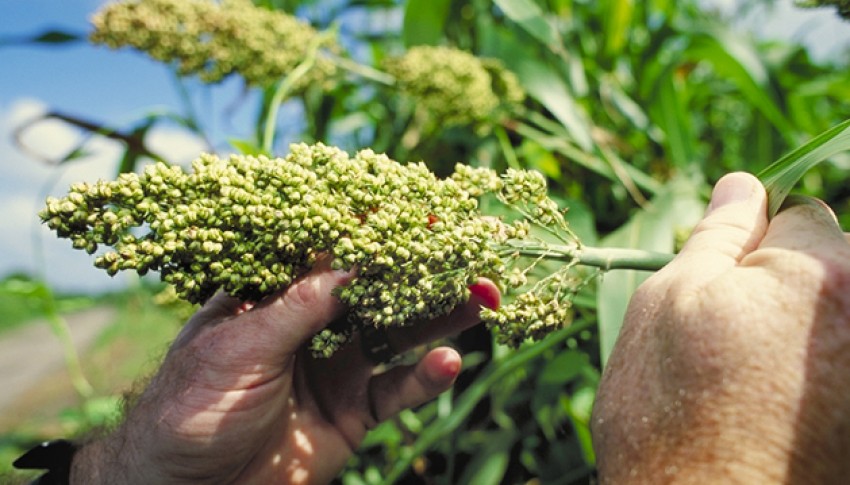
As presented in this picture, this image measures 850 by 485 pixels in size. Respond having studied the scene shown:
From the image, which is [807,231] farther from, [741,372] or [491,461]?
[491,461]

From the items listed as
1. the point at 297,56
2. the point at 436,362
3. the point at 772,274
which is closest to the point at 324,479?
the point at 436,362

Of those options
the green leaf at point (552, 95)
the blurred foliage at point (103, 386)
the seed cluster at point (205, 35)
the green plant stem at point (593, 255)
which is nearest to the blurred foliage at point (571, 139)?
the green leaf at point (552, 95)

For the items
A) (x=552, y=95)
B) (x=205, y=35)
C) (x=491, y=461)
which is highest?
(x=205, y=35)

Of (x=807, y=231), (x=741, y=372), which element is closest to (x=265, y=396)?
(x=741, y=372)

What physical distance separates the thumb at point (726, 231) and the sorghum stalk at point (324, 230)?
232 millimetres

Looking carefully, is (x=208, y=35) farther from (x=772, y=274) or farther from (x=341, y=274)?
(x=772, y=274)

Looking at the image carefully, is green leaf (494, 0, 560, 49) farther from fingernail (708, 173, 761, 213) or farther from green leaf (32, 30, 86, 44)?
green leaf (32, 30, 86, 44)

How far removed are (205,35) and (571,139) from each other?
1475 mm

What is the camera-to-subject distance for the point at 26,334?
1354 cm

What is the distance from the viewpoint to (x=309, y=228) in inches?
46.1

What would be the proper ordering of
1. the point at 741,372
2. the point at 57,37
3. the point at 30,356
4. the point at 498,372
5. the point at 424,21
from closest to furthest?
the point at 741,372, the point at 498,372, the point at 424,21, the point at 57,37, the point at 30,356

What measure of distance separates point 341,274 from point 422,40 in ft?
6.01

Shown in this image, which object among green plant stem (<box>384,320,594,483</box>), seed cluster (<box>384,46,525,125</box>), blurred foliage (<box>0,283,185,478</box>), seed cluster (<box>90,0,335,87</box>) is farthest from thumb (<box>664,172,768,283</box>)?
seed cluster (<box>90,0,335,87</box>)

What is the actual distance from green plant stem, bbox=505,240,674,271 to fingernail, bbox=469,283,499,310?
0.70 feet
